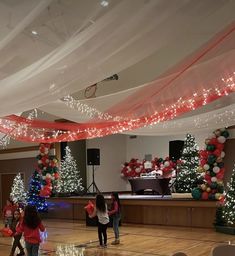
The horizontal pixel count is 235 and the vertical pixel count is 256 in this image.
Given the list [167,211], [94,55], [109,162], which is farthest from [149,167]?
[94,55]

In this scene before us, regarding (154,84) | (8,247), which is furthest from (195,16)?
(8,247)

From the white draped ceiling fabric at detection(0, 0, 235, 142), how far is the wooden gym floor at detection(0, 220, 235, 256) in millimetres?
2619

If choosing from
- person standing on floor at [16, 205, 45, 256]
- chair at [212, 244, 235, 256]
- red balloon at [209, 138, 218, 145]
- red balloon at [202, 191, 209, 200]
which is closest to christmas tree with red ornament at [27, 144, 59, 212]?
red balloon at [202, 191, 209, 200]

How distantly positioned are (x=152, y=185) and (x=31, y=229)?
8737mm

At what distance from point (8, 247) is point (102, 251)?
7.72ft

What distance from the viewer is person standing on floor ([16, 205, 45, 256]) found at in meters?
5.78

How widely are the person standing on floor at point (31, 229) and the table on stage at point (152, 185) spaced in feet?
26.7

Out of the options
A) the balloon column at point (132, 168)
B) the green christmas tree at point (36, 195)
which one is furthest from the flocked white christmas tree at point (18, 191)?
the balloon column at point (132, 168)

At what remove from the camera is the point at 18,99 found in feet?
13.0

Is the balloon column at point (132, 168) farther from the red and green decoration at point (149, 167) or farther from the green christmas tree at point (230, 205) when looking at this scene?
the green christmas tree at point (230, 205)

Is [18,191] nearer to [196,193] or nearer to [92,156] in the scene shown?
[92,156]

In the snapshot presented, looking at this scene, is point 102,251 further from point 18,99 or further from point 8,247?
point 18,99

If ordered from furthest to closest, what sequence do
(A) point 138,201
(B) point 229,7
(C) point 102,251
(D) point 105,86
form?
1. (A) point 138,201
2. (D) point 105,86
3. (C) point 102,251
4. (B) point 229,7

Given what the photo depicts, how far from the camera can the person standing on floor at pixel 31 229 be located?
5777 mm
